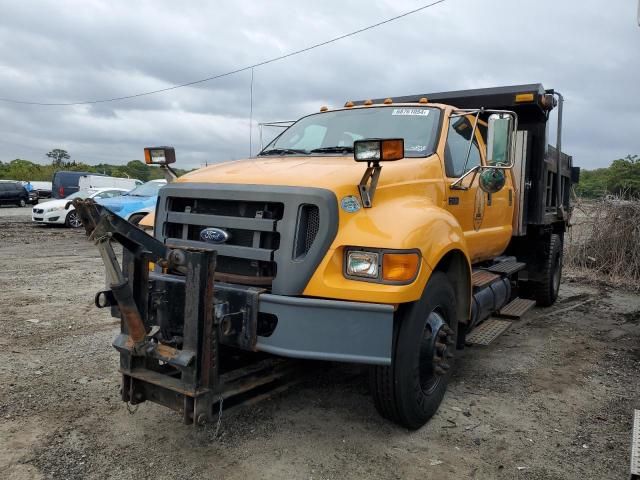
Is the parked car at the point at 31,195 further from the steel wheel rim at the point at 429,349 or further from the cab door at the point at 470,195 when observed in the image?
the steel wheel rim at the point at 429,349

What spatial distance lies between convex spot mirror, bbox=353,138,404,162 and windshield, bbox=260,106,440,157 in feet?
3.77

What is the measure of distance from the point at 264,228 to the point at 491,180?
2412mm

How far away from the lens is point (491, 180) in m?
4.78

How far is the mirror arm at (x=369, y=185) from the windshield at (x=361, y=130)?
97 cm

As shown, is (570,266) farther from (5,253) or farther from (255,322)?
(5,253)

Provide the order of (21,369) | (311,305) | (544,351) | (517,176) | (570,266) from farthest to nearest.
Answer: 1. (570,266)
2. (517,176)
3. (544,351)
4. (21,369)
5. (311,305)

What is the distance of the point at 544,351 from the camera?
5.67 m

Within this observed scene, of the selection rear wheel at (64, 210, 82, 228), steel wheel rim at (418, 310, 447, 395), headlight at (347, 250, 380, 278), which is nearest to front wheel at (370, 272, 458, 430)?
steel wheel rim at (418, 310, 447, 395)

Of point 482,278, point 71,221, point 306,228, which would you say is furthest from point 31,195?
point 306,228

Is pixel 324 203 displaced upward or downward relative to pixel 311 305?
upward

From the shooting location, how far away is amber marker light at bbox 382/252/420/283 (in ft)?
10.2

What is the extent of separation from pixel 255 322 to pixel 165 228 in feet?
3.86

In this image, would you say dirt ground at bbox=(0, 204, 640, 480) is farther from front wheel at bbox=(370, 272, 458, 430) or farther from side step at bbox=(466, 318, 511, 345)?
side step at bbox=(466, 318, 511, 345)

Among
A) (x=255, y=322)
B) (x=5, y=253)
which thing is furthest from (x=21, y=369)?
(x=5, y=253)
